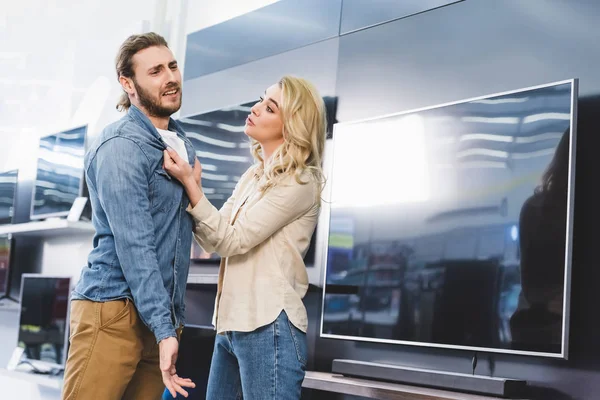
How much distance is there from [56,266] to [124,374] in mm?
3530

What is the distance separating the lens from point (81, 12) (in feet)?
16.1

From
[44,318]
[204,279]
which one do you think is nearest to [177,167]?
[204,279]

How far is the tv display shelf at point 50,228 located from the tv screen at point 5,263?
9 centimetres

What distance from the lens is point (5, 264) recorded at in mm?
5047

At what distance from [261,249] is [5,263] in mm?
3680

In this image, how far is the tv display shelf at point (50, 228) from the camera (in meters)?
4.23

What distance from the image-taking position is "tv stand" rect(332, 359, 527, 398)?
2.15 meters

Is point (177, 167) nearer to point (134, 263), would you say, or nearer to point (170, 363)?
point (134, 263)

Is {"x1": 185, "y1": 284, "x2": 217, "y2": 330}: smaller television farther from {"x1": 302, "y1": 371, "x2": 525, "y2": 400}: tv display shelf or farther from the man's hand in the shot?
the man's hand

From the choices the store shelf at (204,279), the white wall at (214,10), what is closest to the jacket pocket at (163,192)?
the store shelf at (204,279)

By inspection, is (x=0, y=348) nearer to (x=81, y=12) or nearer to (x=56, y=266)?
(x=56, y=266)

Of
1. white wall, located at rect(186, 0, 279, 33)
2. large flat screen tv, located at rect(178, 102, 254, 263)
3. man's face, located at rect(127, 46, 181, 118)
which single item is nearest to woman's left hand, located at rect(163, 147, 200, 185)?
man's face, located at rect(127, 46, 181, 118)

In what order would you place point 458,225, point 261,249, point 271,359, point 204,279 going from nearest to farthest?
point 271,359, point 261,249, point 458,225, point 204,279

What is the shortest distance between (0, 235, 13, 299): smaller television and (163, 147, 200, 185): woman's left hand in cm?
376
